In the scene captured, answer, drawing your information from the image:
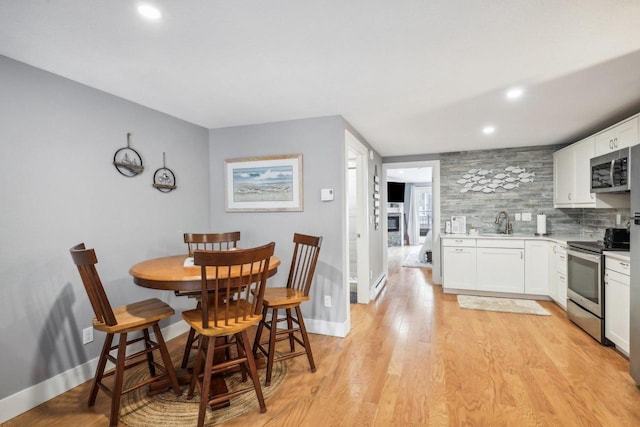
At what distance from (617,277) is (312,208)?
2.76 meters

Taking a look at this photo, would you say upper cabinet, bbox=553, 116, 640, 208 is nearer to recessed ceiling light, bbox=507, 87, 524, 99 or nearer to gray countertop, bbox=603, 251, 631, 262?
gray countertop, bbox=603, 251, 631, 262

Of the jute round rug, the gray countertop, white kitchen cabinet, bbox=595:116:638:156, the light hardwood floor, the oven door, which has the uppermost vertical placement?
white kitchen cabinet, bbox=595:116:638:156

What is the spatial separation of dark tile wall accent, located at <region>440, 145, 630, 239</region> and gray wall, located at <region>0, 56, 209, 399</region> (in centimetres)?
430

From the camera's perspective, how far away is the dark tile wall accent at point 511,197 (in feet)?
15.1

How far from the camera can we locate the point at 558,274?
3.93 meters

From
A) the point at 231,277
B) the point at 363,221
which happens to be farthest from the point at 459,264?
the point at 231,277

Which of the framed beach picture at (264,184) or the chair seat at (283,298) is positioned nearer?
the chair seat at (283,298)

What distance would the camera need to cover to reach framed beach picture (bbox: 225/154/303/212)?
10.8 feet

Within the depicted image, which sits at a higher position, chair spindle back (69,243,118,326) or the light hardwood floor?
chair spindle back (69,243,118,326)

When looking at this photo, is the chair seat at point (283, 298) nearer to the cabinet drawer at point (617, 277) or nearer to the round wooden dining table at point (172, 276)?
the round wooden dining table at point (172, 276)

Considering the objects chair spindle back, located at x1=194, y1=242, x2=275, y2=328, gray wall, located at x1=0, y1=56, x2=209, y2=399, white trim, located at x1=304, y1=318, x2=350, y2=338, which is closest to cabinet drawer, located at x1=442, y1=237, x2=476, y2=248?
white trim, located at x1=304, y1=318, x2=350, y2=338

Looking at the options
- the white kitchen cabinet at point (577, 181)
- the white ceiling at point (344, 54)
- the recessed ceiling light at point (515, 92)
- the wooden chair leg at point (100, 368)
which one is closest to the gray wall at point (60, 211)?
the white ceiling at point (344, 54)

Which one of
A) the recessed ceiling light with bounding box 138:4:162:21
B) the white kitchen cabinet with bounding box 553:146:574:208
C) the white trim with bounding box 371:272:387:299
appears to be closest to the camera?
the recessed ceiling light with bounding box 138:4:162:21

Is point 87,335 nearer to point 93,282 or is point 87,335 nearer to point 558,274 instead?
point 93,282
